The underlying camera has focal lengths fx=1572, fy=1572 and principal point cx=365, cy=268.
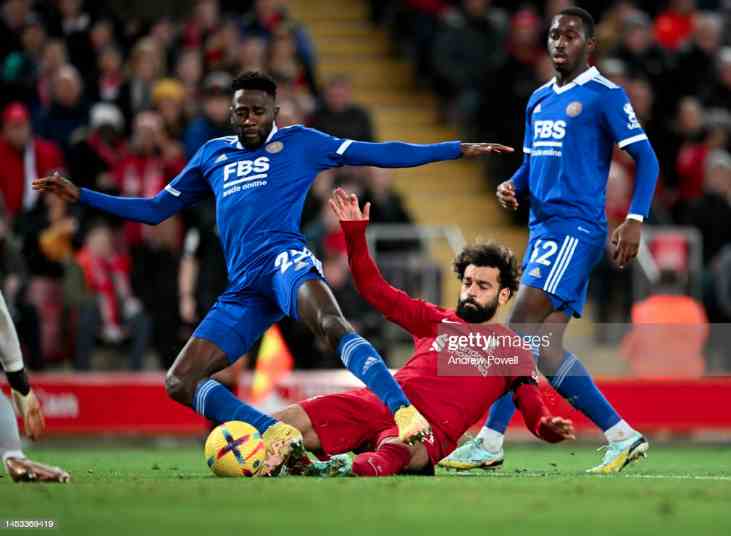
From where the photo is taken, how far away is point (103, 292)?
543 inches

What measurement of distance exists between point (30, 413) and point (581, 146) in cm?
344

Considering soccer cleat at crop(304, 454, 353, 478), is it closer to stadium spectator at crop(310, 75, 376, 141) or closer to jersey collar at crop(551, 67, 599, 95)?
jersey collar at crop(551, 67, 599, 95)

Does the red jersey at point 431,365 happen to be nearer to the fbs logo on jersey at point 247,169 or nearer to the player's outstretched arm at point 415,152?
the player's outstretched arm at point 415,152

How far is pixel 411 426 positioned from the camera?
7.58 meters

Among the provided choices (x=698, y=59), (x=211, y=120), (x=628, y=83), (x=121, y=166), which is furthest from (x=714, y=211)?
(x=121, y=166)

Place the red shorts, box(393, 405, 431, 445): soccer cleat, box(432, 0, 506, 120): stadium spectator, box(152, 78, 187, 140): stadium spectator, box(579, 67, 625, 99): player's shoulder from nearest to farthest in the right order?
box(393, 405, 431, 445): soccer cleat, the red shorts, box(579, 67, 625, 99): player's shoulder, box(152, 78, 187, 140): stadium spectator, box(432, 0, 506, 120): stadium spectator

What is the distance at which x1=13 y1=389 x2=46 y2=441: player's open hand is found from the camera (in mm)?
7586

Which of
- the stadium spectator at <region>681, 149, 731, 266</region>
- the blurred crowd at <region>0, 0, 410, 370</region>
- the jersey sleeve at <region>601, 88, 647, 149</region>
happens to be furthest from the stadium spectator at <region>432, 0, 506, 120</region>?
the jersey sleeve at <region>601, 88, 647, 149</region>

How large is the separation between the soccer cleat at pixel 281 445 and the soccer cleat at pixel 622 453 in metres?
1.92

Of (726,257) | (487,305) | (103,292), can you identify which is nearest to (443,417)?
(487,305)

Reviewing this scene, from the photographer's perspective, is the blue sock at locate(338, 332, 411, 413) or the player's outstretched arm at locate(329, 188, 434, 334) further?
the player's outstretched arm at locate(329, 188, 434, 334)

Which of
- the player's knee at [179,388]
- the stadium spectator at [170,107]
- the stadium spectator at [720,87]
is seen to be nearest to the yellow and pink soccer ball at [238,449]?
the player's knee at [179,388]

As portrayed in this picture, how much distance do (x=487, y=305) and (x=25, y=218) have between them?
6.48m

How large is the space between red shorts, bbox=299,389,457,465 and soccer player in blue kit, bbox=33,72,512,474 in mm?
336
